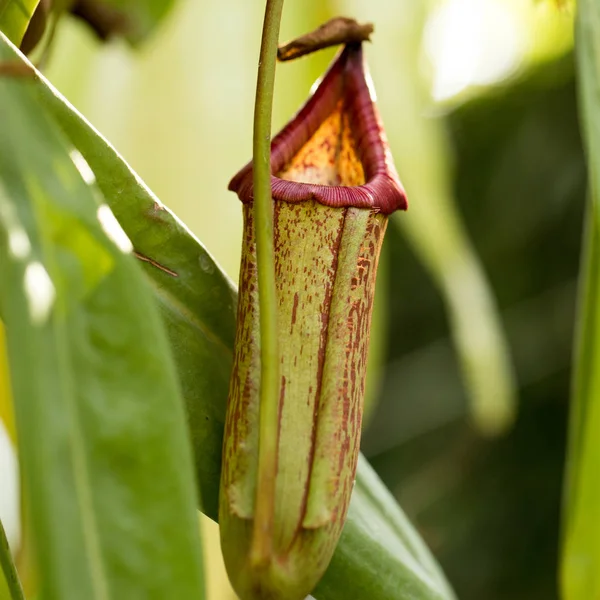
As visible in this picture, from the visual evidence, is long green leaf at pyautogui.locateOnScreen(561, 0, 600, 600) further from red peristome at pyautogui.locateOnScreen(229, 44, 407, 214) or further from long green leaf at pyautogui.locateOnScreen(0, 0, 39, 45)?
long green leaf at pyautogui.locateOnScreen(0, 0, 39, 45)

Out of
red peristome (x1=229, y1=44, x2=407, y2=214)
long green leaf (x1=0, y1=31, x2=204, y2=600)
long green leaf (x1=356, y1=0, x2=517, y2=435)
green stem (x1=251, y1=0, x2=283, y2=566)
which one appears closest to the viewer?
long green leaf (x1=0, y1=31, x2=204, y2=600)

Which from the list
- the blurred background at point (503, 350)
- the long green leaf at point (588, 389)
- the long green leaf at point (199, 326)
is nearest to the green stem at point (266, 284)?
the long green leaf at point (199, 326)

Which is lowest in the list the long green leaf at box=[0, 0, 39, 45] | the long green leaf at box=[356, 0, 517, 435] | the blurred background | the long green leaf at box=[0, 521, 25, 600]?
the blurred background

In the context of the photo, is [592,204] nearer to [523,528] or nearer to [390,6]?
[390,6]

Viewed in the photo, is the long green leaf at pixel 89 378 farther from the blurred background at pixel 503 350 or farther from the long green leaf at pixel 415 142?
the blurred background at pixel 503 350

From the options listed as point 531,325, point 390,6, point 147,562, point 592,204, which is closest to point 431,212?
point 390,6

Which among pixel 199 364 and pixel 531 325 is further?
pixel 531 325

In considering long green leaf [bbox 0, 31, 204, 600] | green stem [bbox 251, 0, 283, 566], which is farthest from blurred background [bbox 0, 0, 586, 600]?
long green leaf [bbox 0, 31, 204, 600]
